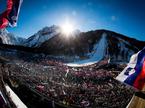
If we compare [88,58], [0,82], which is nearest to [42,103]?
[0,82]

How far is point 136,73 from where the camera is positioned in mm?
2643

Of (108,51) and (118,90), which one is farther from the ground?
(108,51)

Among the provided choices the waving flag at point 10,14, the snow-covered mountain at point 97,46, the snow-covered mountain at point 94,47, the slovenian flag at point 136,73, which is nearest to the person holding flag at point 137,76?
the slovenian flag at point 136,73

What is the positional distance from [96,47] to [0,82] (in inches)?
4666

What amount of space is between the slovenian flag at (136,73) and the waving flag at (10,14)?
9.30ft

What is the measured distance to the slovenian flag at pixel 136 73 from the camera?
8.50 ft

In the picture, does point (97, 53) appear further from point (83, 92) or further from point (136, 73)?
point (136, 73)

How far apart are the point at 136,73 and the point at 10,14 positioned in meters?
3.20

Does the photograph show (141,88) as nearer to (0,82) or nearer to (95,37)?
(0,82)

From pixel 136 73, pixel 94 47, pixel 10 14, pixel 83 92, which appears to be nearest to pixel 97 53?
pixel 94 47

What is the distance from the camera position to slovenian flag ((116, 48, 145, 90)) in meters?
2.59

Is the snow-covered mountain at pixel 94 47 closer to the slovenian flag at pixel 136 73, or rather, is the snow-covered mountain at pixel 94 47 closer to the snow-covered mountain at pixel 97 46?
the snow-covered mountain at pixel 97 46

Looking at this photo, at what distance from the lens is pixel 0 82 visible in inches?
202

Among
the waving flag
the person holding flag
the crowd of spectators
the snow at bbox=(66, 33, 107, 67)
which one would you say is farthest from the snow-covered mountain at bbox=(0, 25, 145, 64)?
the person holding flag
